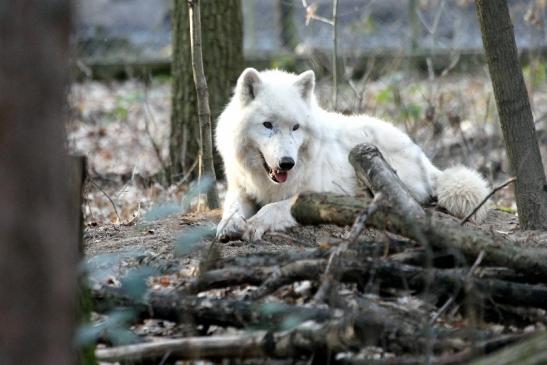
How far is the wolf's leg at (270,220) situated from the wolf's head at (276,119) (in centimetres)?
22

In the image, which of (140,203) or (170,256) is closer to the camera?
(170,256)

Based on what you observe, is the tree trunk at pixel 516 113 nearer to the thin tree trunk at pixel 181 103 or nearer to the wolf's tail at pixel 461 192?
the wolf's tail at pixel 461 192

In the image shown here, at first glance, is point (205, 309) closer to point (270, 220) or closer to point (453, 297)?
point (453, 297)

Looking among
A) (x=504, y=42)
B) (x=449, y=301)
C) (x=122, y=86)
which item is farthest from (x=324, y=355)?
(x=122, y=86)

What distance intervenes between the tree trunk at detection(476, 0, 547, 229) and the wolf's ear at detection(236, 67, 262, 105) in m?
1.72

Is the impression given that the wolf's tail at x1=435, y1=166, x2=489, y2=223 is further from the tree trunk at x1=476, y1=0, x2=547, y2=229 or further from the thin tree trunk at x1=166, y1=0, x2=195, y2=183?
the thin tree trunk at x1=166, y1=0, x2=195, y2=183

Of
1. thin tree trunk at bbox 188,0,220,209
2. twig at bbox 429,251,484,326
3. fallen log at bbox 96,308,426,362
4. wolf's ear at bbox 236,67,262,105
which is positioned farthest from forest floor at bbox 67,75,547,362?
wolf's ear at bbox 236,67,262,105

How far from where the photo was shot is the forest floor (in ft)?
13.1

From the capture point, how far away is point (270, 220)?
226 inches

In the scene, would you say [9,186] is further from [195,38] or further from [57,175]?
[195,38]

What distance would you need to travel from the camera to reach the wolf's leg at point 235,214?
541 centimetres

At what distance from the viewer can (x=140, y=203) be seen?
22.5 ft

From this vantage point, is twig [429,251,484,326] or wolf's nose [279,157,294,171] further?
wolf's nose [279,157,294,171]

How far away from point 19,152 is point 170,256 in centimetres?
270
